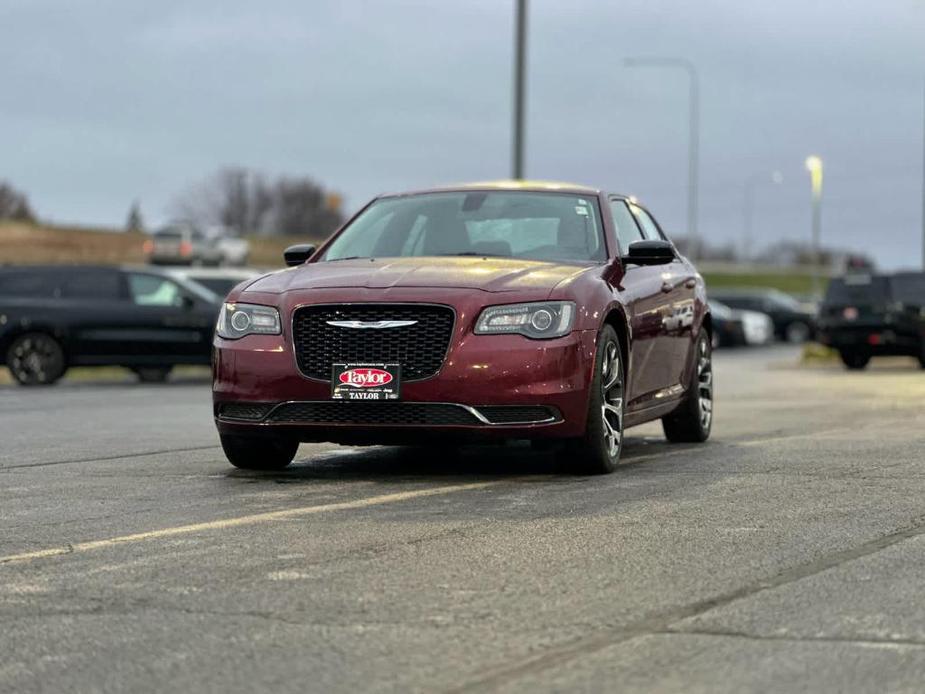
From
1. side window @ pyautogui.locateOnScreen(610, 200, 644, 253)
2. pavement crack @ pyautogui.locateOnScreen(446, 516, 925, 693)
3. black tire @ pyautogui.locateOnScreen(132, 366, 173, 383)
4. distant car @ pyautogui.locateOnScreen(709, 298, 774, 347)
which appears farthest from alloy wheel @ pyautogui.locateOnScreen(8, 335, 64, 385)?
distant car @ pyautogui.locateOnScreen(709, 298, 774, 347)

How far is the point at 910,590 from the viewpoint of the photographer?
20.8 ft

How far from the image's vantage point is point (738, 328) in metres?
52.0

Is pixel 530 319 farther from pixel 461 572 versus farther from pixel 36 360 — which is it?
pixel 36 360

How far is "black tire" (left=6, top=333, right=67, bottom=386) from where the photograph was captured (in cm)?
2442

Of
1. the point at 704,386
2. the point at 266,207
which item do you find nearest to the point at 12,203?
the point at 266,207

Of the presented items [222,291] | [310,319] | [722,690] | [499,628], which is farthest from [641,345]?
[222,291]

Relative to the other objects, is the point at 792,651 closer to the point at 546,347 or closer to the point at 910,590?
the point at 910,590

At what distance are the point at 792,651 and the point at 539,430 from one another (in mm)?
4458

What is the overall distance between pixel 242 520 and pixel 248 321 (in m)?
2.12

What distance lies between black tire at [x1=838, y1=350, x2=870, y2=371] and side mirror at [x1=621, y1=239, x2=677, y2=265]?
22985mm

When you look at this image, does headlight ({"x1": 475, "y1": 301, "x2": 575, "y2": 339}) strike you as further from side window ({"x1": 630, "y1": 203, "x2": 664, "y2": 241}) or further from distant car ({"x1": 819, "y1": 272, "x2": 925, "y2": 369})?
distant car ({"x1": 819, "y1": 272, "x2": 925, "y2": 369})

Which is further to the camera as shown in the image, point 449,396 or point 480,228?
point 480,228

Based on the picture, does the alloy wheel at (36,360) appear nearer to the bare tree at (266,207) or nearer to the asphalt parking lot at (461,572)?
the asphalt parking lot at (461,572)

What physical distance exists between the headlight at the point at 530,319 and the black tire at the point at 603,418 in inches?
11.5
